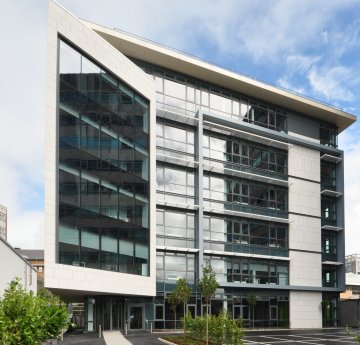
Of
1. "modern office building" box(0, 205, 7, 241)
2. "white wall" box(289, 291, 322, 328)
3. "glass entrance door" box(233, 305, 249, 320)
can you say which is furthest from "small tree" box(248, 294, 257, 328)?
"modern office building" box(0, 205, 7, 241)

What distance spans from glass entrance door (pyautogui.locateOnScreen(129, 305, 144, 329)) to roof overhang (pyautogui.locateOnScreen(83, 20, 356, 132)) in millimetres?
19686

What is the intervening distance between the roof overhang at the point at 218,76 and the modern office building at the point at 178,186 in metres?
0.13

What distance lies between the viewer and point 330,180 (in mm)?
50719

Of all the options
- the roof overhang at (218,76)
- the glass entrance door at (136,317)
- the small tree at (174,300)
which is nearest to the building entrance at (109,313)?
the glass entrance door at (136,317)

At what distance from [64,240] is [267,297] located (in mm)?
22546

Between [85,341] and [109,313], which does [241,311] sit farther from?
[85,341]

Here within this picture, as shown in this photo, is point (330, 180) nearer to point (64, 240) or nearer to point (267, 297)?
point (267, 297)

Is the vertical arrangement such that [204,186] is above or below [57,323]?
above

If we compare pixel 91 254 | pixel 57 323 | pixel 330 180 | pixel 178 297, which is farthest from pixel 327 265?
pixel 57 323

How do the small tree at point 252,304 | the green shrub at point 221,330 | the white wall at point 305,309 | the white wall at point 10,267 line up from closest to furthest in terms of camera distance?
the green shrub at point 221,330, the white wall at point 10,267, the small tree at point 252,304, the white wall at point 305,309

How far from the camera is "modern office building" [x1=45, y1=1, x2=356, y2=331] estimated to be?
2991 cm

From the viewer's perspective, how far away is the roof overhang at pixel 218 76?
1471 inches

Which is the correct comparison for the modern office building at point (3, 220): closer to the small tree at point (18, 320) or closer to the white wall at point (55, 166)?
the white wall at point (55, 166)

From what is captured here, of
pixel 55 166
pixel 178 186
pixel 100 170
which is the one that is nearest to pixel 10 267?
pixel 55 166
